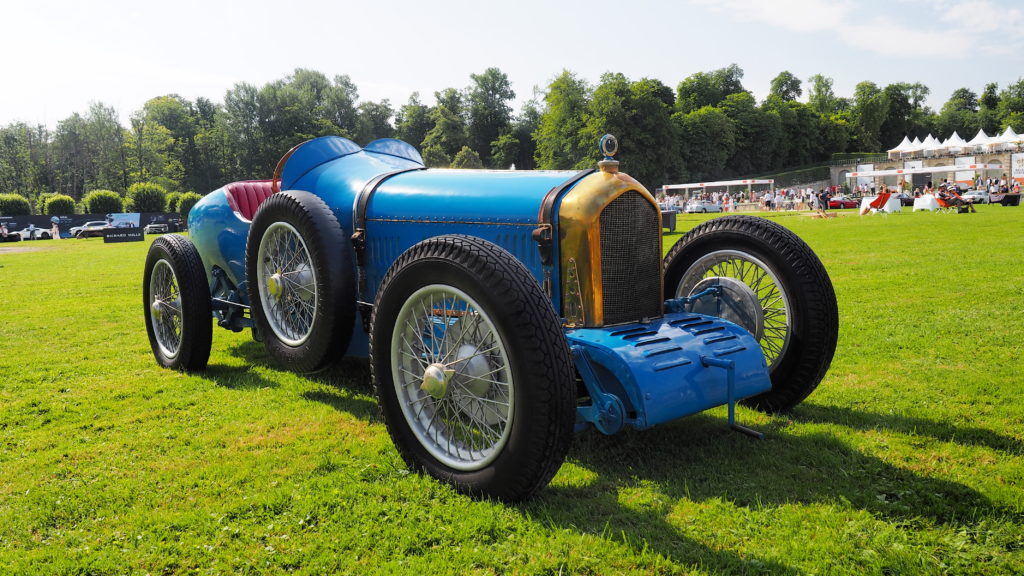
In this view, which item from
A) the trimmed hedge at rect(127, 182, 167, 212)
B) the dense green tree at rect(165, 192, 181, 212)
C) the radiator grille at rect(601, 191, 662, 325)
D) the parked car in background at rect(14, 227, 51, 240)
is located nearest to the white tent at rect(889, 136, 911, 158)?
the dense green tree at rect(165, 192, 181, 212)

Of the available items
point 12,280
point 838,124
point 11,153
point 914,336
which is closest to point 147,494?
point 914,336

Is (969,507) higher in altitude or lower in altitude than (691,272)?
lower

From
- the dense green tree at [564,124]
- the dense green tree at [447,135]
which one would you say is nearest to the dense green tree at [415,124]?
the dense green tree at [447,135]

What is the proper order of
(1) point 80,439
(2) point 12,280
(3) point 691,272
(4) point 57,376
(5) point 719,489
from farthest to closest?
(2) point 12,280
(4) point 57,376
(3) point 691,272
(1) point 80,439
(5) point 719,489

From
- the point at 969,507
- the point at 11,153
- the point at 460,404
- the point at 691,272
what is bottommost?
the point at 969,507

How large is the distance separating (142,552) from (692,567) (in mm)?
2435

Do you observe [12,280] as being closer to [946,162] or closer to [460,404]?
[460,404]

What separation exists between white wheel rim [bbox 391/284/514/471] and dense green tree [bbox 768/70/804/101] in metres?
145

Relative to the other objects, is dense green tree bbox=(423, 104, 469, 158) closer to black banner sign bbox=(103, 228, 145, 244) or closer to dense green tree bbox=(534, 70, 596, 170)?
dense green tree bbox=(534, 70, 596, 170)

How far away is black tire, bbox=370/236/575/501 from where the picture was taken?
9.81ft

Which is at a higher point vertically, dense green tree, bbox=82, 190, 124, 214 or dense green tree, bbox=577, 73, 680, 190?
dense green tree, bbox=577, 73, 680, 190

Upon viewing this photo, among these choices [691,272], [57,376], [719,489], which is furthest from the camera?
[57,376]

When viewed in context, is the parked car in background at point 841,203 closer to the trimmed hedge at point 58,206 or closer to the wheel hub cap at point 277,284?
the wheel hub cap at point 277,284

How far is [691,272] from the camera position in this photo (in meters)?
5.07
